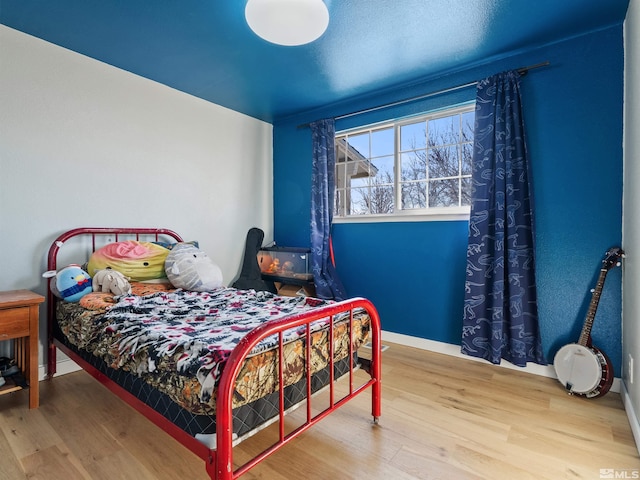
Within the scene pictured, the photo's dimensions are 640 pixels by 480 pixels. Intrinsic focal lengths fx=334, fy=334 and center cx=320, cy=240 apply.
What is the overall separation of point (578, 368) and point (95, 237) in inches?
135

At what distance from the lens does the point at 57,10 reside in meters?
1.97

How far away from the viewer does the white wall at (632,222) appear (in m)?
1.62

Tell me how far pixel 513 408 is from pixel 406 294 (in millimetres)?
1210

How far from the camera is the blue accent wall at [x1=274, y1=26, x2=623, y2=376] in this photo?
6.88 ft

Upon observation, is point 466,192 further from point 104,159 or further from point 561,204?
point 104,159

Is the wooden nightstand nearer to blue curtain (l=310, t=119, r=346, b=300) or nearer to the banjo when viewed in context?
blue curtain (l=310, t=119, r=346, b=300)

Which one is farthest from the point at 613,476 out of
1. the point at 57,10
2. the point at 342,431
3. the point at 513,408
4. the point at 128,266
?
the point at 57,10

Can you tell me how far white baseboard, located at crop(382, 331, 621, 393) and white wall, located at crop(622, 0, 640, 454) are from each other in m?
0.38

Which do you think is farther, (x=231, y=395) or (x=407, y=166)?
(x=407, y=166)

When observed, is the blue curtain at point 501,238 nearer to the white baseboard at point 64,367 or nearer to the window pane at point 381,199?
the window pane at point 381,199

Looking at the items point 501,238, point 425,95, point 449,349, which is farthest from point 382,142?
point 449,349

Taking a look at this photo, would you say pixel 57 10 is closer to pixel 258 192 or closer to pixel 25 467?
pixel 258 192

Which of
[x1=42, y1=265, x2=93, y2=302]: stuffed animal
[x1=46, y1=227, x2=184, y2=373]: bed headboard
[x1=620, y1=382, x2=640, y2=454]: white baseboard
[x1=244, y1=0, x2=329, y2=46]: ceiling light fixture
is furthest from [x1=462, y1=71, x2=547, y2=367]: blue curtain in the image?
[x1=42, y1=265, x2=93, y2=302]: stuffed animal

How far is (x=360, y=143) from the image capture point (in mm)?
3395
